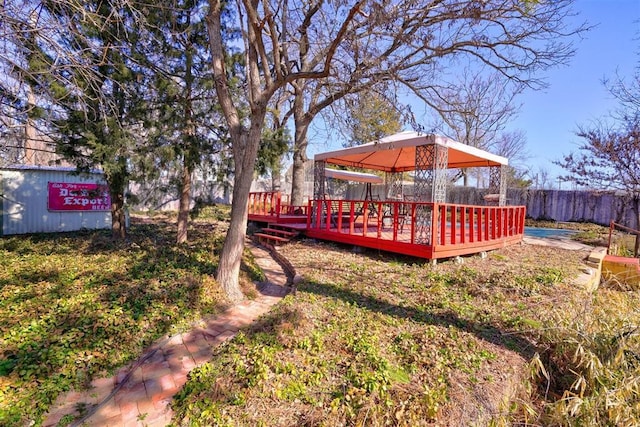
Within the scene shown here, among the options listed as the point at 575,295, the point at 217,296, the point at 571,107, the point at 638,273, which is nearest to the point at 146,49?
the point at 217,296

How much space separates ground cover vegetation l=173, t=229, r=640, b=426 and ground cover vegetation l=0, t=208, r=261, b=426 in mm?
952

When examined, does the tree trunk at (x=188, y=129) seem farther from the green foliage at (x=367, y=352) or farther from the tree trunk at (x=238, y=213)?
the green foliage at (x=367, y=352)

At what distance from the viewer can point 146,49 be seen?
5336 mm

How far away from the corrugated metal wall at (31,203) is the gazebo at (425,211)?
605cm

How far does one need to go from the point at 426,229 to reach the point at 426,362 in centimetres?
355

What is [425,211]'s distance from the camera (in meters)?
5.82

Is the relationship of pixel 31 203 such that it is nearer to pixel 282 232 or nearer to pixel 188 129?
pixel 188 129

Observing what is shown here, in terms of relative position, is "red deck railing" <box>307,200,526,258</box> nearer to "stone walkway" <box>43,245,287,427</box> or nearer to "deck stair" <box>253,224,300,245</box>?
"deck stair" <box>253,224,300,245</box>

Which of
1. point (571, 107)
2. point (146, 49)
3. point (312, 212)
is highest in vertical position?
point (571, 107)

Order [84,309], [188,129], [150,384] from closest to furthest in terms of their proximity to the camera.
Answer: [150,384] → [84,309] → [188,129]

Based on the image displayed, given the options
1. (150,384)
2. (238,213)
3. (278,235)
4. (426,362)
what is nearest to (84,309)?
(150,384)

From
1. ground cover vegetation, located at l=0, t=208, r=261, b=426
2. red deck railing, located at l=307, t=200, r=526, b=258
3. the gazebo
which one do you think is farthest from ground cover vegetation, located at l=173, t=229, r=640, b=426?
the gazebo

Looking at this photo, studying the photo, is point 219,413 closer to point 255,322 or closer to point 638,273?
point 255,322

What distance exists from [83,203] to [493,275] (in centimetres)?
1080
